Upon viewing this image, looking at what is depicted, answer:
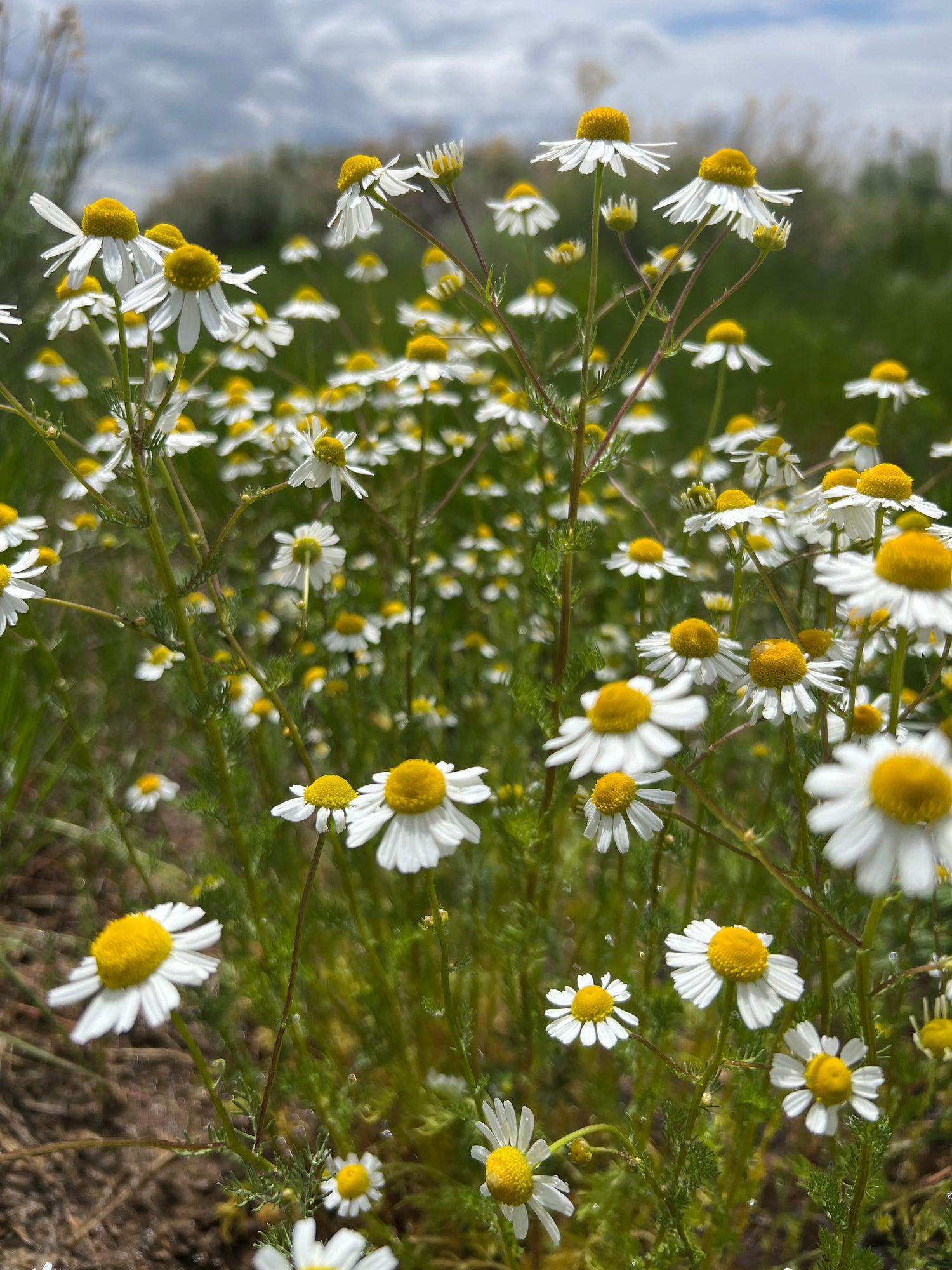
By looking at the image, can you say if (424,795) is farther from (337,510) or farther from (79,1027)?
(337,510)

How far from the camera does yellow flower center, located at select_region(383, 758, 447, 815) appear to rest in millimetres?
1113

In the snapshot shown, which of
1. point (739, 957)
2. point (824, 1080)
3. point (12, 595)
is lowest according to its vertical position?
point (824, 1080)

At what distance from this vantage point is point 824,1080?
43.8 inches

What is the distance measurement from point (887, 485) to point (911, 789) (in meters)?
0.65

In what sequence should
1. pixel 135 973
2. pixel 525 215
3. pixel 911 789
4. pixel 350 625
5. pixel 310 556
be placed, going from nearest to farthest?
pixel 911 789, pixel 135 973, pixel 310 556, pixel 525 215, pixel 350 625

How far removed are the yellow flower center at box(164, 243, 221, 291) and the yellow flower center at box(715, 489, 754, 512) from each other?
3.06 feet

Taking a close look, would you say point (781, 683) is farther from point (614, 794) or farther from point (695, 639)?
point (614, 794)

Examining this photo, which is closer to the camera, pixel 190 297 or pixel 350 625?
pixel 190 297

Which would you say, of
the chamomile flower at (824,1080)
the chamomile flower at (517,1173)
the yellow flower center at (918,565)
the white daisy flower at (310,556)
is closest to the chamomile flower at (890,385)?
the yellow flower center at (918,565)

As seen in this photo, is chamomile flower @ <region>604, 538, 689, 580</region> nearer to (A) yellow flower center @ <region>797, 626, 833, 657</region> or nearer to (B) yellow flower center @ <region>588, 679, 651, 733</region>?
(A) yellow flower center @ <region>797, 626, 833, 657</region>

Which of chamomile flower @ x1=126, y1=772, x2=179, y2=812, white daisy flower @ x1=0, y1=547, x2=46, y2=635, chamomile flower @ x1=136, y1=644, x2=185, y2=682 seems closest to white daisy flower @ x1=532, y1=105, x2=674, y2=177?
white daisy flower @ x1=0, y1=547, x2=46, y2=635

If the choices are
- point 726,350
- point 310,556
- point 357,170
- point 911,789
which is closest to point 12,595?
point 310,556

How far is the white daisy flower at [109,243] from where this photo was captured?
1.34 m

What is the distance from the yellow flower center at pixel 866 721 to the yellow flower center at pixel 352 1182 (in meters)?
1.11
